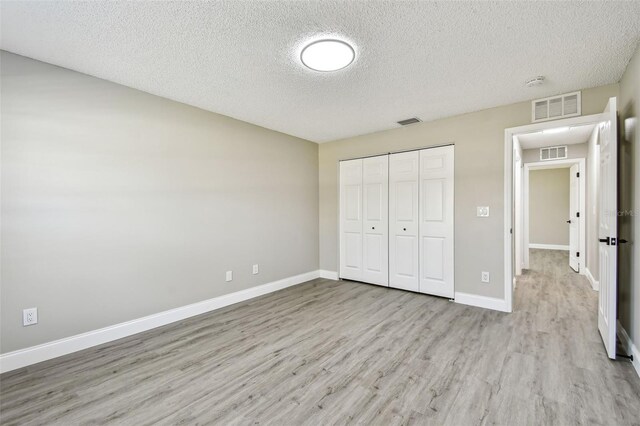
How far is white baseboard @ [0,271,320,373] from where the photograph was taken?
2.20m

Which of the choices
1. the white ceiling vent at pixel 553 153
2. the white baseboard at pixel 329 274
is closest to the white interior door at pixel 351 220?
the white baseboard at pixel 329 274

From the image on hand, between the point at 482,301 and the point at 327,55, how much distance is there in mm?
3280

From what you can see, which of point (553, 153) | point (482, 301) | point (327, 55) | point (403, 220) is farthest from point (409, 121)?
point (553, 153)

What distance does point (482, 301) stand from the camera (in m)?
3.48

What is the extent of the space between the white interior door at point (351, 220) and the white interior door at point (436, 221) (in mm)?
1040

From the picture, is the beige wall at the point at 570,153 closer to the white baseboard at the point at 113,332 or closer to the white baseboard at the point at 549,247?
the white baseboard at the point at 549,247

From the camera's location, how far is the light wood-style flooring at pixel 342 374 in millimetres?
1698

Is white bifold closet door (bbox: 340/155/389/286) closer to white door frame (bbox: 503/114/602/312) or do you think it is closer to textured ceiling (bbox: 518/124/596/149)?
white door frame (bbox: 503/114/602/312)

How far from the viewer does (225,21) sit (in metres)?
1.88

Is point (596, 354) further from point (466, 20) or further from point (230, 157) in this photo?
point (230, 157)

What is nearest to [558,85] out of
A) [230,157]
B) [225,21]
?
[225,21]

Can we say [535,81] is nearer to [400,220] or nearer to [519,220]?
[400,220]

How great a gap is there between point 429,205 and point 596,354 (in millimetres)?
2186

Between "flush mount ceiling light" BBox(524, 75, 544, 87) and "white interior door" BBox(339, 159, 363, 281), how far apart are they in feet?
7.83
